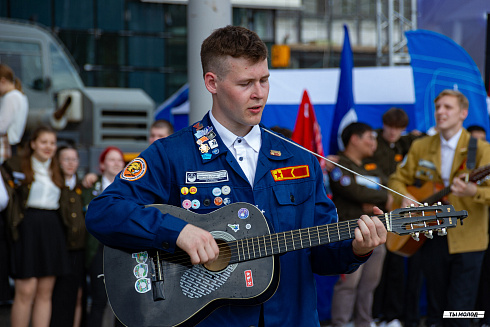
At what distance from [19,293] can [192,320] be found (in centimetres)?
358

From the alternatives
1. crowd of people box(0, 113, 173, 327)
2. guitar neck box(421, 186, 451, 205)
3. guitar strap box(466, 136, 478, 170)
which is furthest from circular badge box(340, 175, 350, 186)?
crowd of people box(0, 113, 173, 327)

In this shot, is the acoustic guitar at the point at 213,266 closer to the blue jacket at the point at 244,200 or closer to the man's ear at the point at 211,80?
the blue jacket at the point at 244,200

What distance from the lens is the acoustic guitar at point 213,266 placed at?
109 inches

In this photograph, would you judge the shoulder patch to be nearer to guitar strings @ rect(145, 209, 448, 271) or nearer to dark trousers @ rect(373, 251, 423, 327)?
dark trousers @ rect(373, 251, 423, 327)

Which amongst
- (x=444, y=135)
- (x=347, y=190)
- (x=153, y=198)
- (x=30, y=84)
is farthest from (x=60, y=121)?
(x=153, y=198)

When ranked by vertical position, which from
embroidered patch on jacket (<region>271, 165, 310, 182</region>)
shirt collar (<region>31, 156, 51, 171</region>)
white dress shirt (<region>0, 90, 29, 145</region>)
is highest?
white dress shirt (<region>0, 90, 29, 145</region>)

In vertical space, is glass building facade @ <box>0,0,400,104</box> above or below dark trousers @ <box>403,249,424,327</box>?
above

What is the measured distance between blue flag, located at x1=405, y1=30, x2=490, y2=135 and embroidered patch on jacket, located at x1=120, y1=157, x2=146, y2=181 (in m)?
5.45

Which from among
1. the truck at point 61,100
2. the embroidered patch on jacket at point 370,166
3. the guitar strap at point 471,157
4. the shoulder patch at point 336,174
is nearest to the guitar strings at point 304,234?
the guitar strap at point 471,157

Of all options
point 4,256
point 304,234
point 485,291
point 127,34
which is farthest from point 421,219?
point 127,34

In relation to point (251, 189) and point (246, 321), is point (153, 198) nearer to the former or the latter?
point (251, 189)

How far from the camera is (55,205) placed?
5.98m

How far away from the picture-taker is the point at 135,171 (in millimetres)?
2811

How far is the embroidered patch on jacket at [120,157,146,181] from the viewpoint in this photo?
2799mm
